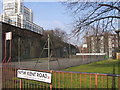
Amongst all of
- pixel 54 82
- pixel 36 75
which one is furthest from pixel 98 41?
pixel 36 75

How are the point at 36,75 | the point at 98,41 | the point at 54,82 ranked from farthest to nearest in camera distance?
the point at 98,41
the point at 54,82
the point at 36,75

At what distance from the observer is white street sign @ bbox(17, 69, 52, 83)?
3365 mm

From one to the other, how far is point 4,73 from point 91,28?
28.4 ft

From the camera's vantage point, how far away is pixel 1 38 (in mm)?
20000

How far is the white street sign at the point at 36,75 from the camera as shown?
11.0ft

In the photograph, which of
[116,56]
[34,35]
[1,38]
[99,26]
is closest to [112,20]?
[99,26]

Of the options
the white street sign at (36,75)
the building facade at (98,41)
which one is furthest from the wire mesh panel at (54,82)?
the building facade at (98,41)

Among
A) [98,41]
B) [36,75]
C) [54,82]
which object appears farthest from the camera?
[98,41]

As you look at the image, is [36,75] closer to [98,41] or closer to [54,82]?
[54,82]

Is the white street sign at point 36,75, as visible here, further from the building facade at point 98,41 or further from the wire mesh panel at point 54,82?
the building facade at point 98,41

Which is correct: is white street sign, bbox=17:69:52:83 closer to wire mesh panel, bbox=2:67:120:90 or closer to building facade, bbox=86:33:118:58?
wire mesh panel, bbox=2:67:120:90

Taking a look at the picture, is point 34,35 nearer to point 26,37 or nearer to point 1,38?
point 26,37

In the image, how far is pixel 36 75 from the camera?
11.8 ft

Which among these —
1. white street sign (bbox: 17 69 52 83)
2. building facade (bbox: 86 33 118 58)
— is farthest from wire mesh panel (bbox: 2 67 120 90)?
building facade (bbox: 86 33 118 58)
